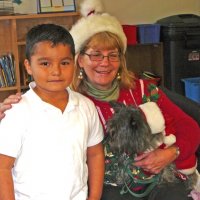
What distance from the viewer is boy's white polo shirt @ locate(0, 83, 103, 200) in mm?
1264

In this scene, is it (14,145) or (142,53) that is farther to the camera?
(142,53)

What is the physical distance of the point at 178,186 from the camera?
5.41 ft

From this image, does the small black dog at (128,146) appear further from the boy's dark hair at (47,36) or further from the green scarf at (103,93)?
the boy's dark hair at (47,36)

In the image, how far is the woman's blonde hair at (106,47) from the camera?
1.68 metres

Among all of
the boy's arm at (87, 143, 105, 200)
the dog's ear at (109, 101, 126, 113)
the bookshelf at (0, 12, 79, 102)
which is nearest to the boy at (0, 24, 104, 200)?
the boy's arm at (87, 143, 105, 200)

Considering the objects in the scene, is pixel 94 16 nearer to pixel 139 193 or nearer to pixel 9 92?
pixel 139 193

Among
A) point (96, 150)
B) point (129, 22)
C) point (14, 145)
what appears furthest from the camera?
point (129, 22)

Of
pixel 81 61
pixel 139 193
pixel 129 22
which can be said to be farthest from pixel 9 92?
pixel 139 193

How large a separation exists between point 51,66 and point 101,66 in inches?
16.5

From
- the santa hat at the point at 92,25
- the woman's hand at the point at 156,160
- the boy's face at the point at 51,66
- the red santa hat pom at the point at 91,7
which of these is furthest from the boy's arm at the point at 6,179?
the red santa hat pom at the point at 91,7

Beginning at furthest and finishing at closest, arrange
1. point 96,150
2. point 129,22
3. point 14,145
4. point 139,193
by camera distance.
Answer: point 129,22 → point 139,193 → point 96,150 → point 14,145

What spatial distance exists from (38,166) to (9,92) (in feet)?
9.31

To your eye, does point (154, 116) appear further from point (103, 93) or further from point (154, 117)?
point (103, 93)

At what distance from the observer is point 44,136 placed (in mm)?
1285
